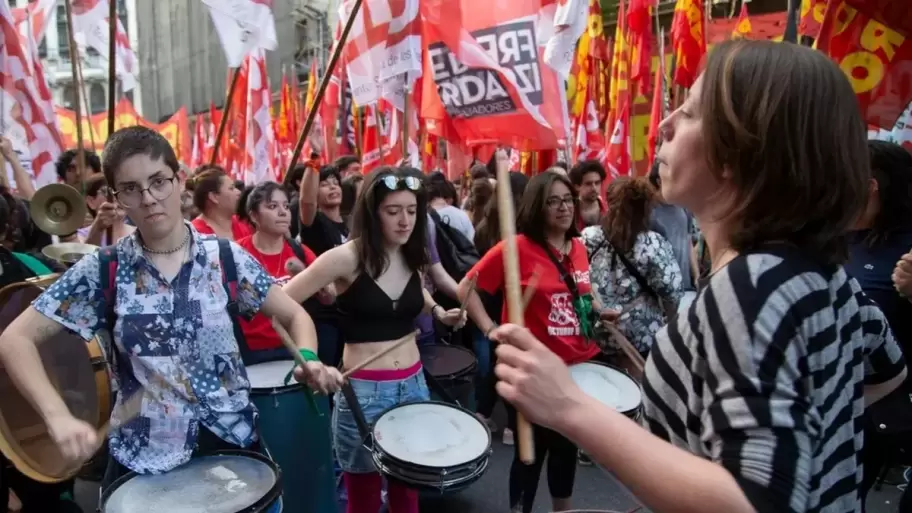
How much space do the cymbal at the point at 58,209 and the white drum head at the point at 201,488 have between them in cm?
291

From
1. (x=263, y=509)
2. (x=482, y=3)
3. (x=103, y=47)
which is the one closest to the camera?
(x=263, y=509)

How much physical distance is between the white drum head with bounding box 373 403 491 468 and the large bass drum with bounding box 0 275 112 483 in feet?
3.97

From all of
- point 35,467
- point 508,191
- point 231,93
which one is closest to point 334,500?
point 35,467

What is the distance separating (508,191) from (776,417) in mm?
726

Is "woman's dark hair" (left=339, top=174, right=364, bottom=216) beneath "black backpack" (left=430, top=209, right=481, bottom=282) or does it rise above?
above

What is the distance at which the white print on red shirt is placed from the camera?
3.44m

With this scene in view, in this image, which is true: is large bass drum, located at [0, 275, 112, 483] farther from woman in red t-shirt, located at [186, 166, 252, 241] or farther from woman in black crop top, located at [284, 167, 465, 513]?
woman in red t-shirt, located at [186, 166, 252, 241]

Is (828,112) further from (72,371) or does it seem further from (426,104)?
(426,104)

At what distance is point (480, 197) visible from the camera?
290 inches

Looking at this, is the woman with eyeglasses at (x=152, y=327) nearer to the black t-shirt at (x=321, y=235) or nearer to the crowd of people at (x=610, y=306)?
the crowd of people at (x=610, y=306)

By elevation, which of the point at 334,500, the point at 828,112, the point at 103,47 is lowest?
the point at 334,500

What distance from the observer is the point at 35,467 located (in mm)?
2680

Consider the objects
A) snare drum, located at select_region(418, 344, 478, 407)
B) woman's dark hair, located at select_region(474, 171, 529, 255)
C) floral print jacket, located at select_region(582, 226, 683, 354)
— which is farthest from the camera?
woman's dark hair, located at select_region(474, 171, 529, 255)

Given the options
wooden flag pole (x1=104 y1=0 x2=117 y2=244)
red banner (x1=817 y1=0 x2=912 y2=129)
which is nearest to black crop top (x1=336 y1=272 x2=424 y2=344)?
wooden flag pole (x1=104 y1=0 x2=117 y2=244)
